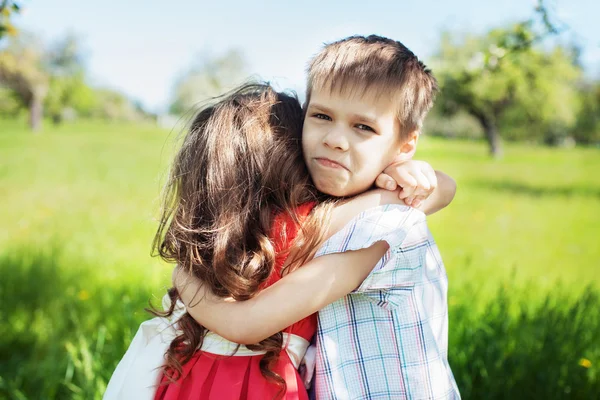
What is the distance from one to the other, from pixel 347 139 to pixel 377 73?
0.57ft

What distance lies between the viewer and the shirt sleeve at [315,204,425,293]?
4.01ft

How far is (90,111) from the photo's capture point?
111 ft

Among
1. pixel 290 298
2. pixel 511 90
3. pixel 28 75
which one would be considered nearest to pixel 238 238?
pixel 290 298

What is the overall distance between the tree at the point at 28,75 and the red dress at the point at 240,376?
21748 mm

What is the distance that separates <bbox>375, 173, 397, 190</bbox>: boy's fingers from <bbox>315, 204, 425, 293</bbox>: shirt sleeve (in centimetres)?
6

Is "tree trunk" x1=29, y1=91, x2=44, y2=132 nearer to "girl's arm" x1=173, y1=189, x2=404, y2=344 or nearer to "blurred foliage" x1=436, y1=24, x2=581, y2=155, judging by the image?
"blurred foliage" x1=436, y1=24, x2=581, y2=155

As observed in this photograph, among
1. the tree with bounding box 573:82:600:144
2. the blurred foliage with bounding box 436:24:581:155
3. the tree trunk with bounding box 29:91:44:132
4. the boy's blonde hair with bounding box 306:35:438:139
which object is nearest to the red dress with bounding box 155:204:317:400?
the boy's blonde hair with bounding box 306:35:438:139

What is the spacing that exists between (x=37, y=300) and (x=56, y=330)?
44cm

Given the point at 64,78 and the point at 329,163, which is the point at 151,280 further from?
the point at 64,78

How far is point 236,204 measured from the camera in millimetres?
1313

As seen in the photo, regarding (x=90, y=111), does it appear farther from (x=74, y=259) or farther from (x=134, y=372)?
(x=134, y=372)

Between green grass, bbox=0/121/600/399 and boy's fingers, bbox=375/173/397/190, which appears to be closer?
boy's fingers, bbox=375/173/397/190

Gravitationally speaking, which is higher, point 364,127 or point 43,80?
point 364,127

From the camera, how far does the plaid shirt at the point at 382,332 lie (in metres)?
1.26
